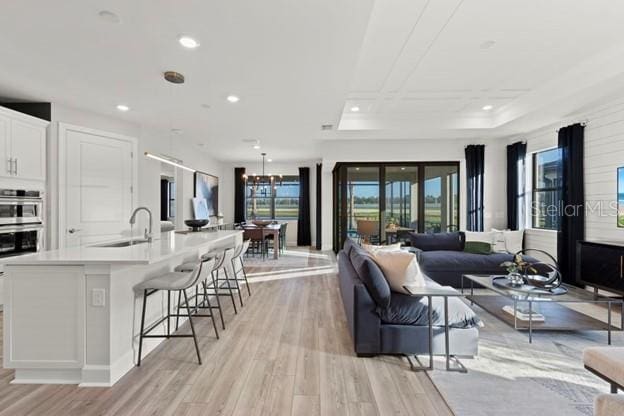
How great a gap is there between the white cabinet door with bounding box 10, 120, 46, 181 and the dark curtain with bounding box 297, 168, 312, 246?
7.08 metres

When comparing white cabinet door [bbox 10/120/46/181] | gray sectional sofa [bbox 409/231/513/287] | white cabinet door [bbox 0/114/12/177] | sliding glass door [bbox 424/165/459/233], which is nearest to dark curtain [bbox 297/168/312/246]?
sliding glass door [bbox 424/165/459/233]

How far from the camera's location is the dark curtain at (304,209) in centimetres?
1065

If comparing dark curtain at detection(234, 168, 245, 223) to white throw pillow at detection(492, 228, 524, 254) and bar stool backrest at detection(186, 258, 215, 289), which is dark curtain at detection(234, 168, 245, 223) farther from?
bar stool backrest at detection(186, 258, 215, 289)

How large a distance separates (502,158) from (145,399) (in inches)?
306

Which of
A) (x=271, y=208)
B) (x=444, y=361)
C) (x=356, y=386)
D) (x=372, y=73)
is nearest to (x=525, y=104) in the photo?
(x=372, y=73)

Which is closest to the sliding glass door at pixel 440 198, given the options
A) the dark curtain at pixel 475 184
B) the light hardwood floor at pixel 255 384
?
the dark curtain at pixel 475 184

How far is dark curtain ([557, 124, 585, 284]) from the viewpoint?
5.14 metres

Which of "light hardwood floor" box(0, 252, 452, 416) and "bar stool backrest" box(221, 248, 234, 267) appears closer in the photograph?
"light hardwood floor" box(0, 252, 452, 416)

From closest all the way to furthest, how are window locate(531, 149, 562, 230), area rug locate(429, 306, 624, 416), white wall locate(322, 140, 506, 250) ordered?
area rug locate(429, 306, 624, 416) → window locate(531, 149, 562, 230) → white wall locate(322, 140, 506, 250)

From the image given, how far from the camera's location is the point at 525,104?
211 inches

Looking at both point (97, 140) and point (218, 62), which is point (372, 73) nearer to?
point (218, 62)

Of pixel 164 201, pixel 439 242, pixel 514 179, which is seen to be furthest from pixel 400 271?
pixel 164 201

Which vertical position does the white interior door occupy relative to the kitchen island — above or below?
above

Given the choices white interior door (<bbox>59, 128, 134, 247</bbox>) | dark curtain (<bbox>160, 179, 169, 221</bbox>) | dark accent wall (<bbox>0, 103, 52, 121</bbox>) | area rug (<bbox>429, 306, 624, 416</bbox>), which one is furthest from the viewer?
Result: dark curtain (<bbox>160, 179, 169, 221</bbox>)
